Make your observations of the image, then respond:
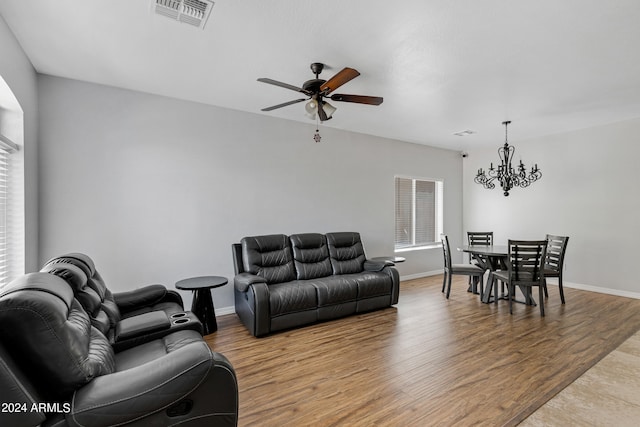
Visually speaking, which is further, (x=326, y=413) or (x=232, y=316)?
(x=232, y=316)

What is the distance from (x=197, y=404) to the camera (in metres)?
1.40

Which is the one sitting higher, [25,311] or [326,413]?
[25,311]

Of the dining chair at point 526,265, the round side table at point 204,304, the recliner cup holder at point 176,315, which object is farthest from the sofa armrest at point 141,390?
the dining chair at point 526,265

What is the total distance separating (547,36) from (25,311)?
374cm

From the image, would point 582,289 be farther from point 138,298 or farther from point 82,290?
point 82,290

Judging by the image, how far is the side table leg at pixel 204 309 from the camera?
135 inches

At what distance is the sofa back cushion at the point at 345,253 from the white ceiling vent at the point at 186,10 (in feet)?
10.4

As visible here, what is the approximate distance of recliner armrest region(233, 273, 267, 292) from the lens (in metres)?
3.39

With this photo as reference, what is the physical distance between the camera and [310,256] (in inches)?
169

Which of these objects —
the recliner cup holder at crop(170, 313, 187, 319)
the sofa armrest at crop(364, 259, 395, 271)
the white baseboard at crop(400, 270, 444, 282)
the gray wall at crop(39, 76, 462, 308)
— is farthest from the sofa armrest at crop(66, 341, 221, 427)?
the white baseboard at crop(400, 270, 444, 282)

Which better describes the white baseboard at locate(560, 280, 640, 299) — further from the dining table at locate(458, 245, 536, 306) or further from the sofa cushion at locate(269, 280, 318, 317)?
the sofa cushion at locate(269, 280, 318, 317)

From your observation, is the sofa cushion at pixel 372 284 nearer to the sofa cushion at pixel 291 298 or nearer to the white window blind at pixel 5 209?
the sofa cushion at pixel 291 298

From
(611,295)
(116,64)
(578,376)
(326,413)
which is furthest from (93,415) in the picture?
(611,295)

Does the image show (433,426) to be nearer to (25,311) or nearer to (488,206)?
(25,311)
